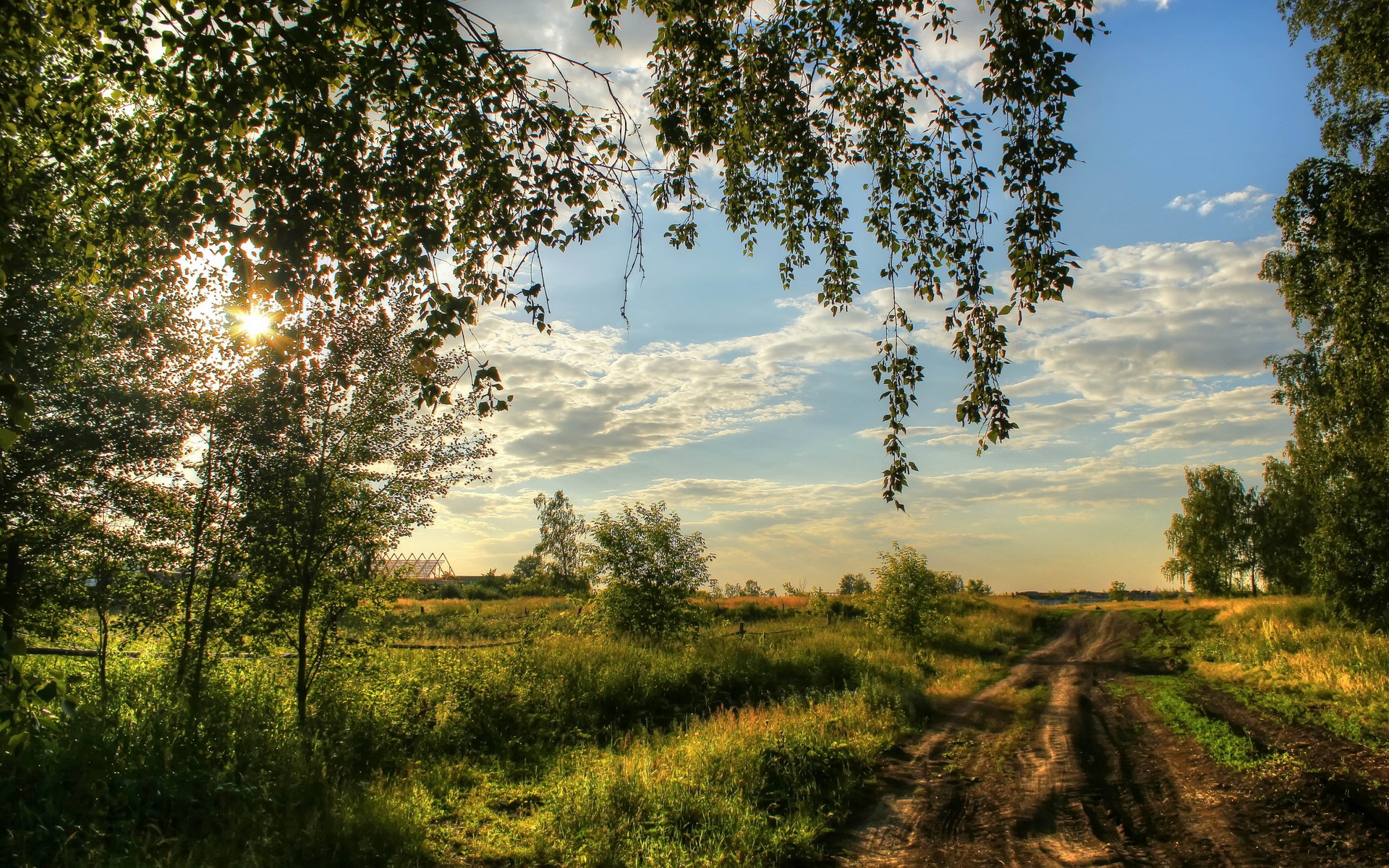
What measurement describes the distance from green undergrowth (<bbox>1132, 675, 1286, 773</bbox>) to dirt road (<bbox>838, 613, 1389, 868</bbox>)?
21 centimetres

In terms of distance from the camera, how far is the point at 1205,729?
36.2ft

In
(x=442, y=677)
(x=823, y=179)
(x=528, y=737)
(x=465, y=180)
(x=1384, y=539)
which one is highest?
(x=823, y=179)

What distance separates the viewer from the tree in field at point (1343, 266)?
14.4 meters

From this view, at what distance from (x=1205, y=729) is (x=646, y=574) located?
44.3 feet

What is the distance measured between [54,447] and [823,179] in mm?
13764

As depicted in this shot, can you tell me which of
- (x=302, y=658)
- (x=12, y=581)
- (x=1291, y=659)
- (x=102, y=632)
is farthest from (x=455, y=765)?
(x=1291, y=659)

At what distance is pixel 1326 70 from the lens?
15797 mm

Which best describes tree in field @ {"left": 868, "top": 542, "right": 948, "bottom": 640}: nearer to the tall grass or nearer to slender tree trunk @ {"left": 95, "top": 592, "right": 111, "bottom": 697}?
the tall grass

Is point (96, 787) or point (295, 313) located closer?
point (295, 313)

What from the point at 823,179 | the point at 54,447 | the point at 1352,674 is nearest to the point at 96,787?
the point at 54,447

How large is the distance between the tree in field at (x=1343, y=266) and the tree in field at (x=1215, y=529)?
37081mm

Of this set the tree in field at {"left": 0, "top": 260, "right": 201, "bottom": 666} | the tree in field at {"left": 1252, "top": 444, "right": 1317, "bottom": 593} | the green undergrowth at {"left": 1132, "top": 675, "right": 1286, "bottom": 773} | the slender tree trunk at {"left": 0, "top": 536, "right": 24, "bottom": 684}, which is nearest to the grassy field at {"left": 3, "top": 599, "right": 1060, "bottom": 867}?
the slender tree trunk at {"left": 0, "top": 536, "right": 24, "bottom": 684}

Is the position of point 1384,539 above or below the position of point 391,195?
below

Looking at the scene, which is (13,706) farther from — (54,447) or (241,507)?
(54,447)
